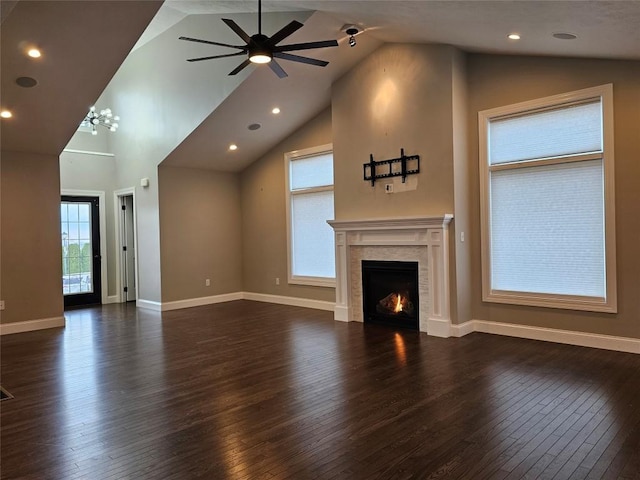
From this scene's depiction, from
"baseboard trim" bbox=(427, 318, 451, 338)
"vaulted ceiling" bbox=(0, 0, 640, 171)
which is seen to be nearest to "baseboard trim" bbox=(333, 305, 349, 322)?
"baseboard trim" bbox=(427, 318, 451, 338)

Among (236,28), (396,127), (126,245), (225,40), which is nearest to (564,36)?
(396,127)

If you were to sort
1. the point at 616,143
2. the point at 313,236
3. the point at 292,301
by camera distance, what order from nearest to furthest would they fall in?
the point at 616,143 → the point at 313,236 → the point at 292,301

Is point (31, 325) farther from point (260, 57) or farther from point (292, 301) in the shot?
point (260, 57)

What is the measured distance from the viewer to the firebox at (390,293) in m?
5.96

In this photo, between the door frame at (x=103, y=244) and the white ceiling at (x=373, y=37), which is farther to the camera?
the door frame at (x=103, y=244)

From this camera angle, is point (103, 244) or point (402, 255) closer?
point (402, 255)

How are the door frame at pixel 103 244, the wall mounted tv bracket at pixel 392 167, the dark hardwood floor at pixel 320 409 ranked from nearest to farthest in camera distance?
the dark hardwood floor at pixel 320 409 < the wall mounted tv bracket at pixel 392 167 < the door frame at pixel 103 244

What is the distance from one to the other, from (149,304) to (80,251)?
200 cm

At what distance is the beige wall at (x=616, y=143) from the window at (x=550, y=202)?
8cm

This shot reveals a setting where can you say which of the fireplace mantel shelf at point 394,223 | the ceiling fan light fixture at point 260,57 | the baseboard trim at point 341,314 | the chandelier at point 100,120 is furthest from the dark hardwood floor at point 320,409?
the chandelier at point 100,120

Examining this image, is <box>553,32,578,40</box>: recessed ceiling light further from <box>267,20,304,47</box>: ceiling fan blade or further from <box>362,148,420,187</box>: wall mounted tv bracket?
<box>267,20,304,47</box>: ceiling fan blade

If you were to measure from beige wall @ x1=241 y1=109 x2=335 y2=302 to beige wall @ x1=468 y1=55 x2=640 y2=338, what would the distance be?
278 centimetres

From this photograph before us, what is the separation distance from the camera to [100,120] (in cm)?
845

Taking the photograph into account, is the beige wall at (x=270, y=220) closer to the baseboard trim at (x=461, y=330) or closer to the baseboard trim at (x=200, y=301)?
the baseboard trim at (x=200, y=301)
